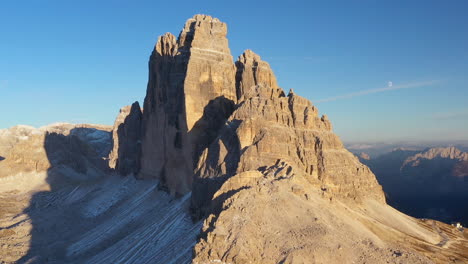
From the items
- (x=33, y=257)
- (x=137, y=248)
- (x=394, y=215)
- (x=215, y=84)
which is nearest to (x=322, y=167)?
(x=394, y=215)

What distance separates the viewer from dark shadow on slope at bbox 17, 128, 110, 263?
60.0 m

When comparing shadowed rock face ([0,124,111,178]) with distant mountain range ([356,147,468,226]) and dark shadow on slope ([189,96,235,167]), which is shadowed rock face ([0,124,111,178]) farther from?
distant mountain range ([356,147,468,226])

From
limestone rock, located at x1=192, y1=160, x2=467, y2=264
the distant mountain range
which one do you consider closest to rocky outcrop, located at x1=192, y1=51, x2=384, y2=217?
limestone rock, located at x1=192, y1=160, x2=467, y2=264

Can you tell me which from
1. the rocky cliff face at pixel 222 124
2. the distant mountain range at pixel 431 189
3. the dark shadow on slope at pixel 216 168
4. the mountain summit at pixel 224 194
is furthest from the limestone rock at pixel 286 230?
the distant mountain range at pixel 431 189

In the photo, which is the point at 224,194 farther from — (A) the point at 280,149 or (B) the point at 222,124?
(B) the point at 222,124

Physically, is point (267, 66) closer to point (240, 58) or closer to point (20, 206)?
point (240, 58)

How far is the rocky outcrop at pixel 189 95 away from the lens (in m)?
57.7

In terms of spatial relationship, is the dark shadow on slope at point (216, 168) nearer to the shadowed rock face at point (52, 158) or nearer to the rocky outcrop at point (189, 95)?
the rocky outcrop at point (189, 95)

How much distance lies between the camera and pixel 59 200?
9538 cm

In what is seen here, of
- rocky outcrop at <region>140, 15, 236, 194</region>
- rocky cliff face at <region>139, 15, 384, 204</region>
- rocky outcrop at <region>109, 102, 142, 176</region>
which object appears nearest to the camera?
rocky cliff face at <region>139, 15, 384, 204</region>

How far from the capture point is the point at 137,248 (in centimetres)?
4566

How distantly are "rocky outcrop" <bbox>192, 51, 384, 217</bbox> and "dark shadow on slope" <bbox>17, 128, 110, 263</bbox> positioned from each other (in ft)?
88.6

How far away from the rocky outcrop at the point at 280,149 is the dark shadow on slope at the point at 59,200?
27.0m

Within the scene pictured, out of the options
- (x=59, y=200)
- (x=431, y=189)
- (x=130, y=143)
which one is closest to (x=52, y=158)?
(x=59, y=200)
